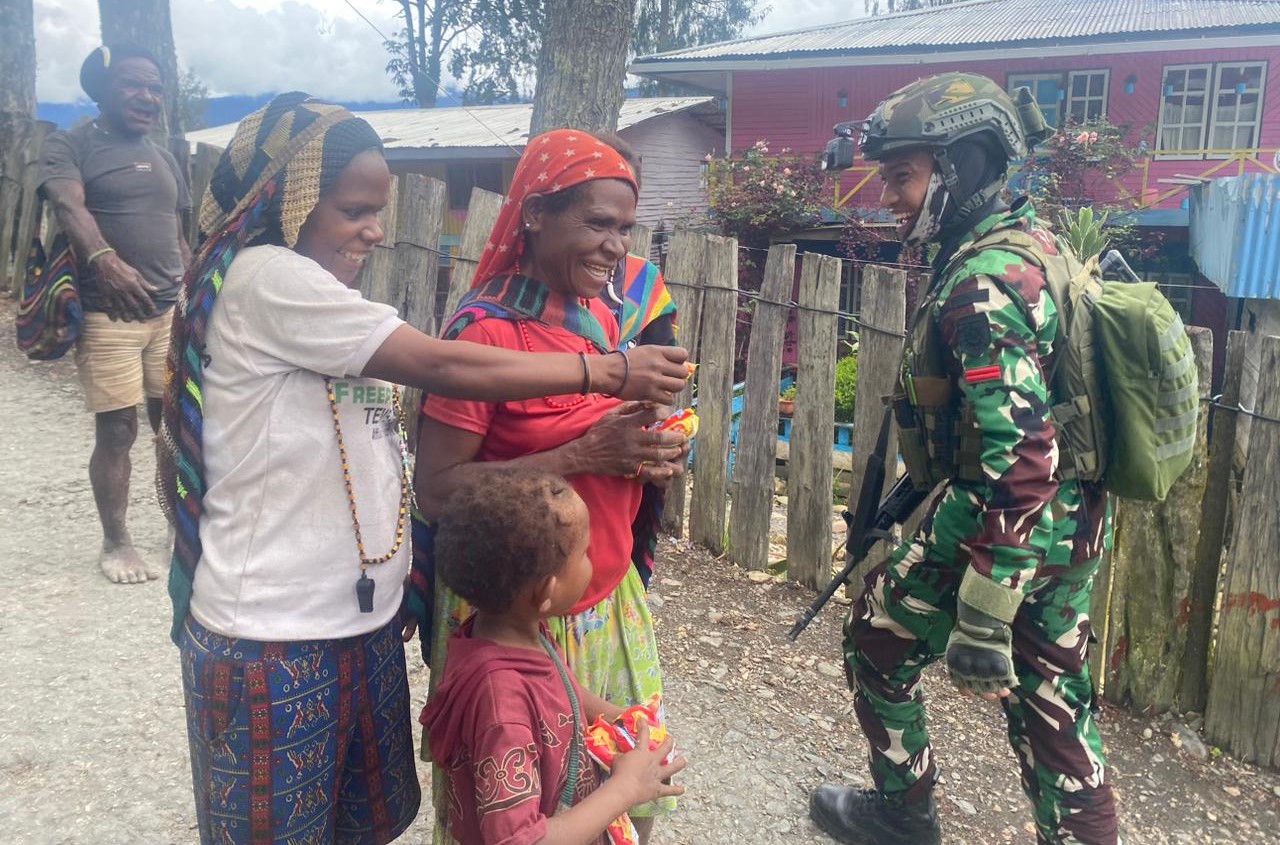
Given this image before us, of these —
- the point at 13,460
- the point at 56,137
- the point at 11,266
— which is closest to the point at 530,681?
the point at 56,137

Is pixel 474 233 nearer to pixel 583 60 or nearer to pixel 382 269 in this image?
pixel 382 269

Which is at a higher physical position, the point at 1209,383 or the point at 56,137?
the point at 56,137

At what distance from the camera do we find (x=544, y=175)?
83.2 inches

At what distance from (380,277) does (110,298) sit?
242 cm

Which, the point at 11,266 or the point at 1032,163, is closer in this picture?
the point at 11,266

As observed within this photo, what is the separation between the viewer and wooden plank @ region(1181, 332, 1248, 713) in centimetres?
351

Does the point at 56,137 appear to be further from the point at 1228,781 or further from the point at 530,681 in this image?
the point at 1228,781

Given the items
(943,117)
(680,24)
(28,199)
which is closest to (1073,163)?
(943,117)

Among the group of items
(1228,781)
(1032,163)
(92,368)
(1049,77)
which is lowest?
(1228,781)

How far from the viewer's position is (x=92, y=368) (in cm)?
443

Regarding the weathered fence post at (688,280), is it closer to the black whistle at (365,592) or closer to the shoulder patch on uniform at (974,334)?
the shoulder patch on uniform at (974,334)

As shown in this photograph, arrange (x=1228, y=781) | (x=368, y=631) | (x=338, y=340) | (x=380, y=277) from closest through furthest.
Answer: (x=338, y=340), (x=368, y=631), (x=1228, y=781), (x=380, y=277)

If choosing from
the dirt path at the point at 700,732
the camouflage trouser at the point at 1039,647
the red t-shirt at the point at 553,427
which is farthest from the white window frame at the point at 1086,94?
the red t-shirt at the point at 553,427

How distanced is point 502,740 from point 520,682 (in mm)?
129
